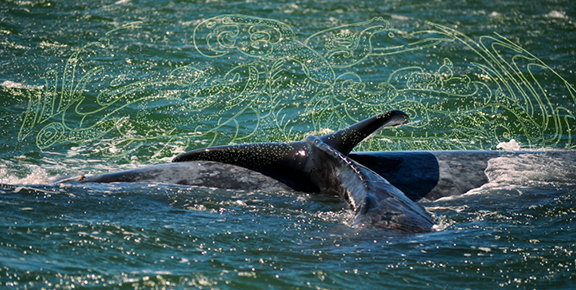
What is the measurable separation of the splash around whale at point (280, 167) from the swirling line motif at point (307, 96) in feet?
10.2

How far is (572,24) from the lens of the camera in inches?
765

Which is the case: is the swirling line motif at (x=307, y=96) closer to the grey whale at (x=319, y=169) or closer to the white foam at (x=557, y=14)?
the grey whale at (x=319, y=169)

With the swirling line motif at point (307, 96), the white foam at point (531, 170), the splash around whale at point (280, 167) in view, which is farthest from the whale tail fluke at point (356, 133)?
the swirling line motif at point (307, 96)

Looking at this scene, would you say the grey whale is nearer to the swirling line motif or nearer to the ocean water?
the ocean water

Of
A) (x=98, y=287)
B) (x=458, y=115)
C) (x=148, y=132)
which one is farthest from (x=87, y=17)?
(x=98, y=287)

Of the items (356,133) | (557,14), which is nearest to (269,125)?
(356,133)

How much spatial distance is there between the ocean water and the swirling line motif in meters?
0.06

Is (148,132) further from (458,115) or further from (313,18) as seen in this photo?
(313,18)

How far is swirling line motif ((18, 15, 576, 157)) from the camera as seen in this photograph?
34.1 ft

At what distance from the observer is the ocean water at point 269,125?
4.43m

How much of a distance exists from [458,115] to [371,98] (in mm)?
1846

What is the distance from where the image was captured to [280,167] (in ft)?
20.9

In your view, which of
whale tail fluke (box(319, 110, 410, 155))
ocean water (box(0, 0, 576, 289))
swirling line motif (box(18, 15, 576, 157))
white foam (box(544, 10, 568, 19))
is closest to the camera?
ocean water (box(0, 0, 576, 289))

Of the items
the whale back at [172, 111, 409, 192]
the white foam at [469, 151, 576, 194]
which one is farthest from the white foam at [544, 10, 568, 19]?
the whale back at [172, 111, 409, 192]
